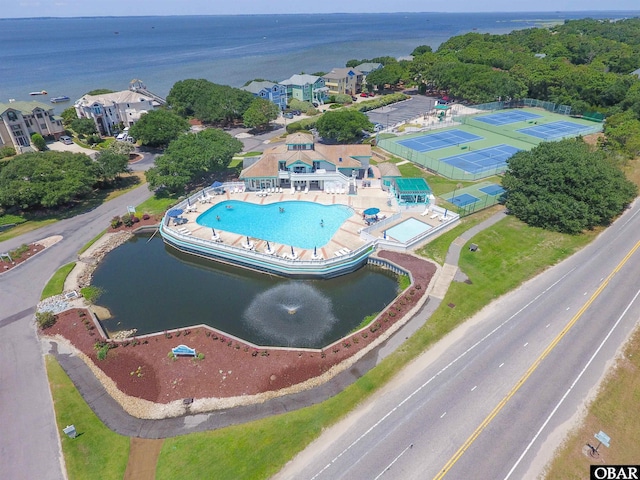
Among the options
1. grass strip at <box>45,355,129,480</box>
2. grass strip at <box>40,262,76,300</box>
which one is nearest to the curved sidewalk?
grass strip at <box>45,355,129,480</box>

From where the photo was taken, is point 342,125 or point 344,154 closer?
point 344,154

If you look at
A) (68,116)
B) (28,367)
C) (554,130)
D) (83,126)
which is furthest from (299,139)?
(68,116)

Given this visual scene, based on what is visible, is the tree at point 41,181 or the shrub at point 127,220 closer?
the tree at point 41,181

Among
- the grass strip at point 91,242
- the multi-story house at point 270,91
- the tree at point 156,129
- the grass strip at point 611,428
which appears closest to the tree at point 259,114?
A: the multi-story house at point 270,91

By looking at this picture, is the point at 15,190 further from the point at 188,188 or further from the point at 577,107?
the point at 577,107

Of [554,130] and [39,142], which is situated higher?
[39,142]

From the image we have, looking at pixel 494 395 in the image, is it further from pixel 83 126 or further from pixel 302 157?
pixel 83 126

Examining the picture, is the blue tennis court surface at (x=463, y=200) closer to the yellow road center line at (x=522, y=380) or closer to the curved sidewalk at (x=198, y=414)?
the yellow road center line at (x=522, y=380)
